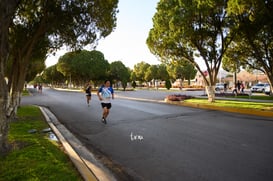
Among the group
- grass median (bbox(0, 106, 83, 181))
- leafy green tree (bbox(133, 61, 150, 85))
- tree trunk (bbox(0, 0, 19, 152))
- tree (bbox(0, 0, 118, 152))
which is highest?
leafy green tree (bbox(133, 61, 150, 85))

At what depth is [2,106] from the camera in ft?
18.1

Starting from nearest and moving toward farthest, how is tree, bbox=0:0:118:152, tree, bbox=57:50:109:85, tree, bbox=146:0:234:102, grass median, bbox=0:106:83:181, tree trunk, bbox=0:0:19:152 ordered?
grass median, bbox=0:106:83:181, tree trunk, bbox=0:0:19:152, tree, bbox=0:0:118:152, tree, bbox=146:0:234:102, tree, bbox=57:50:109:85

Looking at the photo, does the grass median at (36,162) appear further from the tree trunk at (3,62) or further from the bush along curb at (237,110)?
the bush along curb at (237,110)

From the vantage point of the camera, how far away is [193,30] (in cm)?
1769

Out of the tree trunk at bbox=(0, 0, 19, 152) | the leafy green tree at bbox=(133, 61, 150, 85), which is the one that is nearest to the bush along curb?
the tree trunk at bbox=(0, 0, 19, 152)

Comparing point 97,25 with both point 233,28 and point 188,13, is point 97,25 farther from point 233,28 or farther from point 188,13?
point 233,28

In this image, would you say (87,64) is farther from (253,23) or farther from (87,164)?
(87,164)

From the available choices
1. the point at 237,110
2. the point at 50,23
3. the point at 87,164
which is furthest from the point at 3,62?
the point at 237,110

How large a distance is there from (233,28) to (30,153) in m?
15.2

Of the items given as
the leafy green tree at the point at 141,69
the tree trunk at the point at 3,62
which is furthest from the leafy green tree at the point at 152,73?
the tree trunk at the point at 3,62

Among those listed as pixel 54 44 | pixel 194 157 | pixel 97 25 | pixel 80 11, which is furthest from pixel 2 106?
pixel 54 44

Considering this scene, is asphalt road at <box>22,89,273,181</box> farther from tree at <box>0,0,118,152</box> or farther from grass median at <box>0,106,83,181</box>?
tree at <box>0,0,118,152</box>

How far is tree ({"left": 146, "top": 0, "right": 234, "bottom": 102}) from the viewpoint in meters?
16.7

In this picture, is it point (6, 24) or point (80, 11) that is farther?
point (80, 11)
